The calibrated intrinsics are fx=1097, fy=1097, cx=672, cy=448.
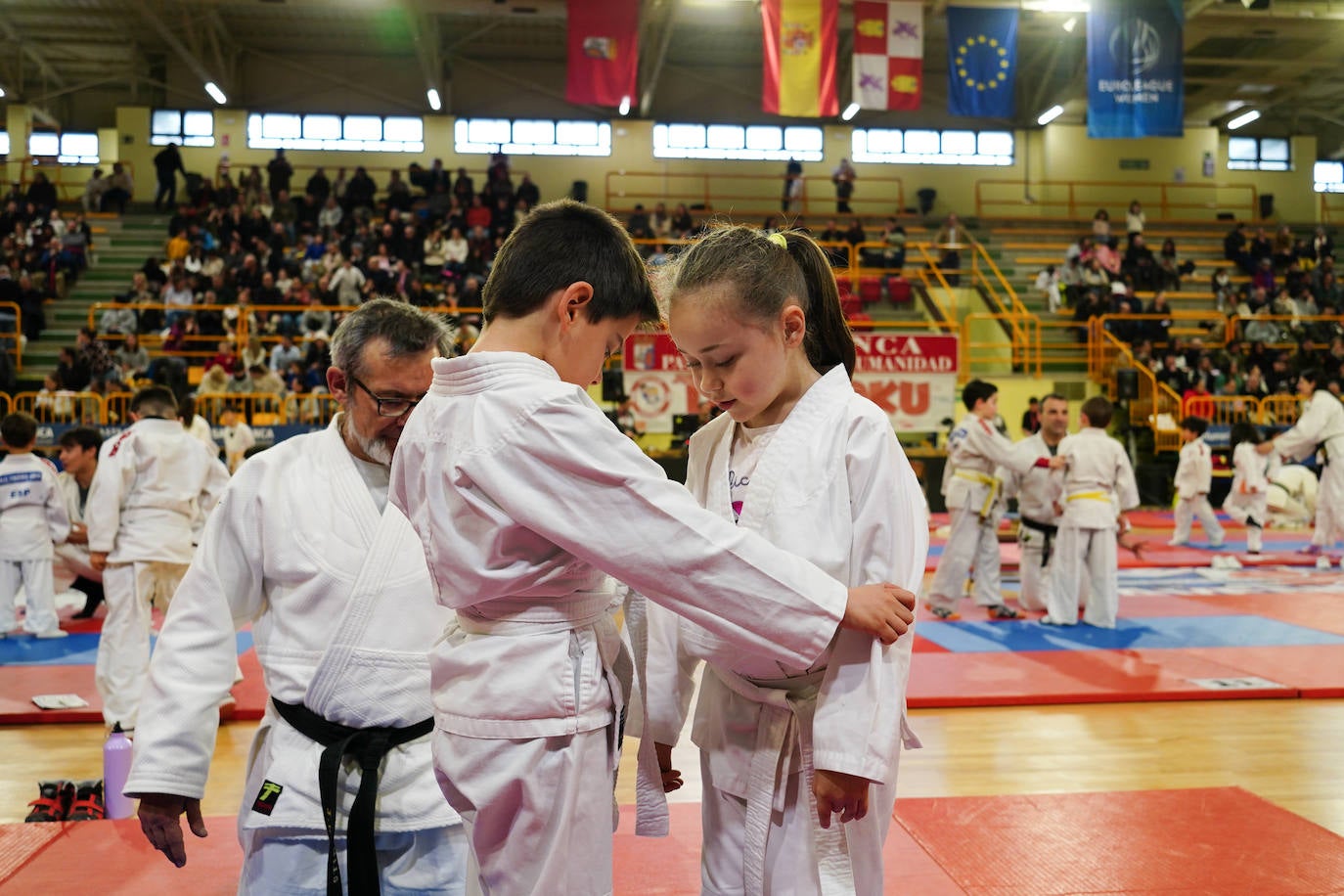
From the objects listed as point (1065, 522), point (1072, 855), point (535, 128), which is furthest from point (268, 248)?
point (1072, 855)

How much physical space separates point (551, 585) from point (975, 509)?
709 centimetres

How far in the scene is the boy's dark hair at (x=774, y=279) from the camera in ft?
6.24

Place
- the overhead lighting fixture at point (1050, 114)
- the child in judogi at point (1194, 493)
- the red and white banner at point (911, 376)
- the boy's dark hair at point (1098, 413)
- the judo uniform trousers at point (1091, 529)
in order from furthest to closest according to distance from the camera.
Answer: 1. the overhead lighting fixture at point (1050, 114)
2. the red and white banner at point (911, 376)
3. the child in judogi at point (1194, 493)
4. the boy's dark hair at point (1098, 413)
5. the judo uniform trousers at point (1091, 529)

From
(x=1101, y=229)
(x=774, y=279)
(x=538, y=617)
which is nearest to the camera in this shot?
(x=538, y=617)

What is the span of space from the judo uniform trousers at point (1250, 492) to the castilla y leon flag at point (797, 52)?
6.78 m

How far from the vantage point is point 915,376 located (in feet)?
39.5

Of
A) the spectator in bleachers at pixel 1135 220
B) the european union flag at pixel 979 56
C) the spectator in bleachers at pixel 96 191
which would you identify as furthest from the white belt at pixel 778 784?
the spectator in bleachers at pixel 96 191

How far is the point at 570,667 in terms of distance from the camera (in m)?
1.60

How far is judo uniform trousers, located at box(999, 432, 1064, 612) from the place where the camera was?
27.2 ft

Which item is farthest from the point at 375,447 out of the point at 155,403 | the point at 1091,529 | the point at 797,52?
the point at 797,52

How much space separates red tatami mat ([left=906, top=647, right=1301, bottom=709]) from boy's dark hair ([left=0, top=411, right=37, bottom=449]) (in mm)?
6122

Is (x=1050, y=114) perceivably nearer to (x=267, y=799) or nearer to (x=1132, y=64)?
(x=1132, y=64)

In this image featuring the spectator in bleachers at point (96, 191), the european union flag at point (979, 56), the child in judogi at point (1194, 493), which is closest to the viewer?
the child in judogi at point (1194, 493)

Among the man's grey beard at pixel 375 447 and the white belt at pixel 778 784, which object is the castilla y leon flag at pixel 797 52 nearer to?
the man's grey beard at pixel 375 447
